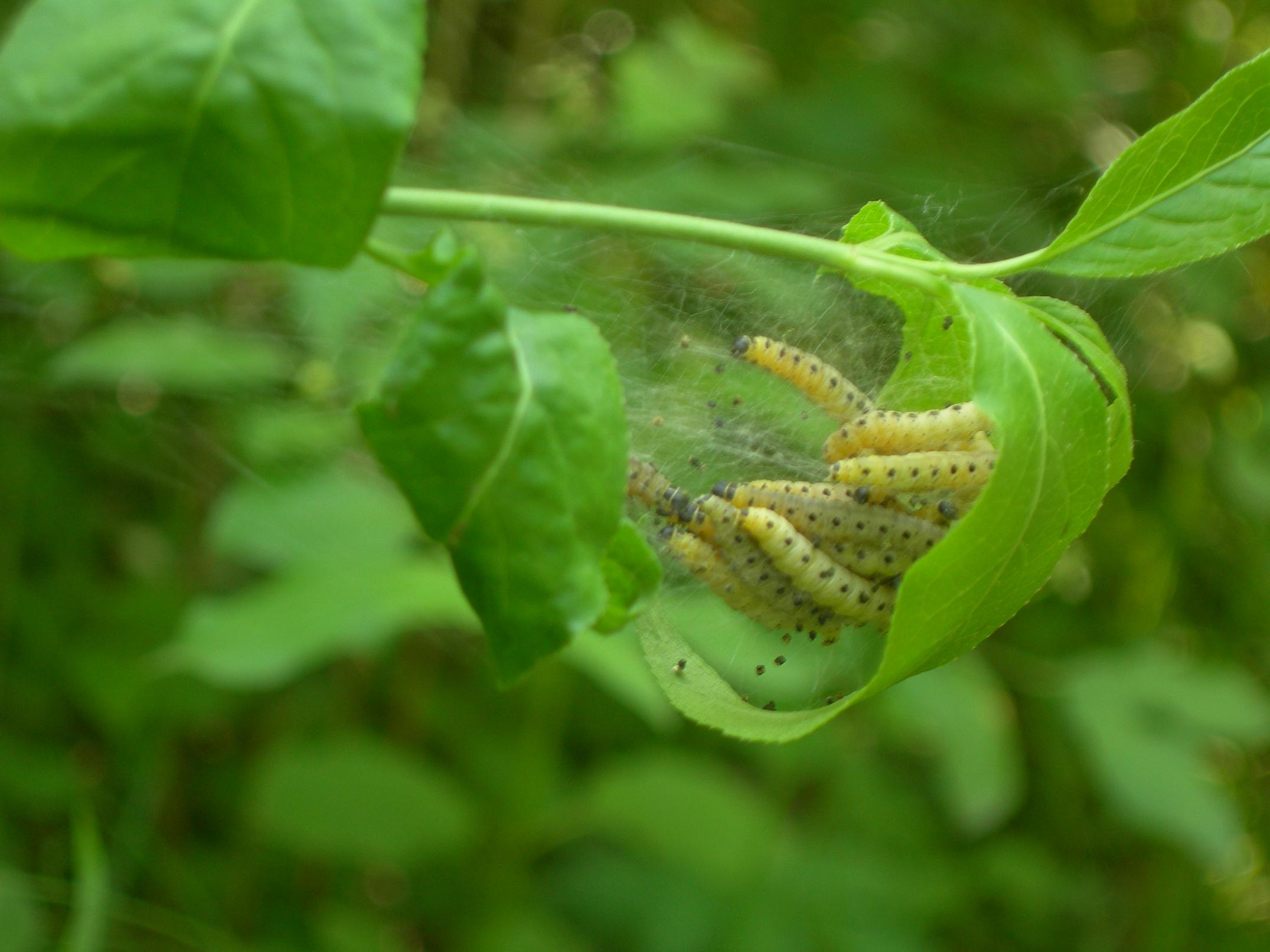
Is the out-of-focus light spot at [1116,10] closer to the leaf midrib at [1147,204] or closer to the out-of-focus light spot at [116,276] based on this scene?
the out-of-focus light spot at [116,276]

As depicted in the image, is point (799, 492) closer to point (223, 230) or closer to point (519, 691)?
point (223, 230)

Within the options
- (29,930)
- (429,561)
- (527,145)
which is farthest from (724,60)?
(29,930)

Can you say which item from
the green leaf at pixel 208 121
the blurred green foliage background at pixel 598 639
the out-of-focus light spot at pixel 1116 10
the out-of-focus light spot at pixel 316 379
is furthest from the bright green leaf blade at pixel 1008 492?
the out-of-focus light spot at pixel 1116 10

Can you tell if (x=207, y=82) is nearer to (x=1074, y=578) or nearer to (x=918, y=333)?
(x=918, y=333)

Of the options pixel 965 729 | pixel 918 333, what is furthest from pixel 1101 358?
pixel 965 729

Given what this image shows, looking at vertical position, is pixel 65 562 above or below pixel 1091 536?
below

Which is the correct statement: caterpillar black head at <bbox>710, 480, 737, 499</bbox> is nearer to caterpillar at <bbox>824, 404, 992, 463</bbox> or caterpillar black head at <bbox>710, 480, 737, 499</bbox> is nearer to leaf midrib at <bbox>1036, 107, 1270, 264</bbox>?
caterpillar at <bbox>824, 404, 992, 463</bbox>
